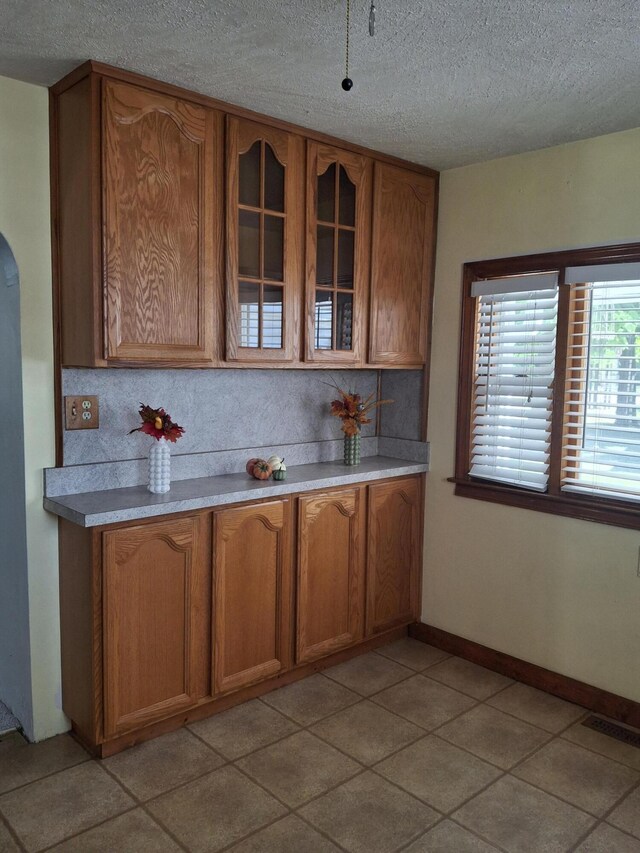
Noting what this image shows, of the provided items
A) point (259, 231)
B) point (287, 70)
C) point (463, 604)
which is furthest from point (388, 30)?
point (463, 604)

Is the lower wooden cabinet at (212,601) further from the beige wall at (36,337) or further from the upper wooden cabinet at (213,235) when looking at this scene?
the upper wooden cabinet at (213,235)

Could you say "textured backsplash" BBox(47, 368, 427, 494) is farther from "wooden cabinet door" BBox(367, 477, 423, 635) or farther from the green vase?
"wooden cabinet door" BBox(367, 477, 423, 635)

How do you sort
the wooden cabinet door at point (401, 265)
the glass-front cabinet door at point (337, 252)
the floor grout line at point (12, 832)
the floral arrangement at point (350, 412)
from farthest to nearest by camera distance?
the floral arrangement at point (350, 412)
the wooden cabinet door at point (401, 265)
the glass-front cabinet door at point (337, 252)
the floor grout line at point (12, 832)

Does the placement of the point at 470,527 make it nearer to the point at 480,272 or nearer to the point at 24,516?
the point at 480,272

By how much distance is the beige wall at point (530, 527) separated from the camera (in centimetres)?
295

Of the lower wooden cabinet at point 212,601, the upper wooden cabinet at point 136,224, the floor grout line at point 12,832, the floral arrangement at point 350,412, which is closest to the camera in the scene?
the floor grout line at point 12,832

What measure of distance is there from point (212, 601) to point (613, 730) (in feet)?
5.67

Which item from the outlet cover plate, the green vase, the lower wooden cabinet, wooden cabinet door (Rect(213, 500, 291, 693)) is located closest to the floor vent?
the lower wooden cabinet

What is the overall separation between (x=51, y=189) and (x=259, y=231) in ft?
2.64

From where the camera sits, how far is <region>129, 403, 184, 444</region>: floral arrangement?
107 inches

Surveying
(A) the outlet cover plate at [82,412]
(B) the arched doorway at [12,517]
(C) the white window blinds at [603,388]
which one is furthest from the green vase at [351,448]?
(B) the arched doorway at [12,517]

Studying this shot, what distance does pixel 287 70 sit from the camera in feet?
7.75

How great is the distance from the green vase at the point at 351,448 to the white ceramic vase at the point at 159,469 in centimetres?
103

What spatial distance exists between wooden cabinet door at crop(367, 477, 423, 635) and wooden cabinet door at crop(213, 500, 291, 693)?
56 centimetres
